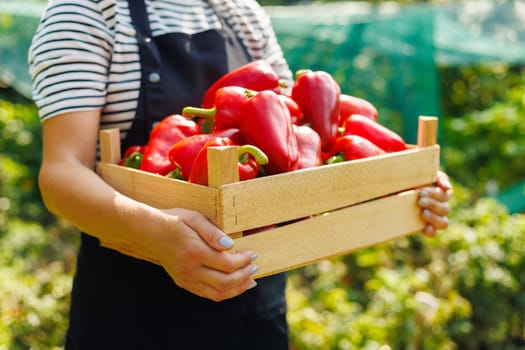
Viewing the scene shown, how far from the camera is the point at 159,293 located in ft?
4.43

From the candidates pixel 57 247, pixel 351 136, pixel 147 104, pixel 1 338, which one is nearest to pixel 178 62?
pixel 147 104

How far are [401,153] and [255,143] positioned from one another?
0.29 meters

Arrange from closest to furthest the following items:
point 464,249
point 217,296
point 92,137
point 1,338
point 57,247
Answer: point 217,296 < point 92,137 < point 1,338 < point 464,249 < point 57,247

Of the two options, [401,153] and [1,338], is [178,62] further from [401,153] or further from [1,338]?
[1,338]

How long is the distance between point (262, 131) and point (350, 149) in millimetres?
192

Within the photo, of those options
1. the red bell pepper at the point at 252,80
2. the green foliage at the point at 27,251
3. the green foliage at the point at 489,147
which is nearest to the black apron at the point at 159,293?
the red bell pepper at the point at 252,80

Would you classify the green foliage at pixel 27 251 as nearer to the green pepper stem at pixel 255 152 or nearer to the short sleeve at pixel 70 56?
the short sleeve at pixel 70 56

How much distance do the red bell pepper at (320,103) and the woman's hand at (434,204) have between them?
0.72ft

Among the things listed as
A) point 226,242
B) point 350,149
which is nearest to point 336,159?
point 350,149

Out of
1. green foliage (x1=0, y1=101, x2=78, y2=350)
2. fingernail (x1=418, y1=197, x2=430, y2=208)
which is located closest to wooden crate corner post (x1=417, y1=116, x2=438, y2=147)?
fingernail (x1=418, y1=197, x2=430, y2=208)

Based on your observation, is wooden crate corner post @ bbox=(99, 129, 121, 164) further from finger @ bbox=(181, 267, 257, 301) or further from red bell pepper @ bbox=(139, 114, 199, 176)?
finger @ bbox=(181, 267, 257, 301)

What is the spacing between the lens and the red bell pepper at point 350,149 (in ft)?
4.11

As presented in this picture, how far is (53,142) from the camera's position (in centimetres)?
125

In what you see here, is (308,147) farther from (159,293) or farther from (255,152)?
(159,293)
